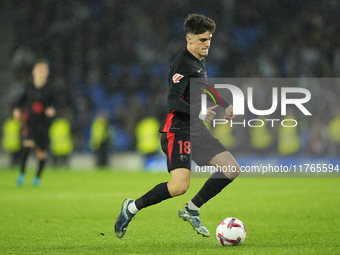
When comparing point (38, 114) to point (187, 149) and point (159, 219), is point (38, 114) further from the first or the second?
point (187, 149)

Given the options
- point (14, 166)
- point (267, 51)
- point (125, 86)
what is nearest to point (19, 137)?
point (14, 166)

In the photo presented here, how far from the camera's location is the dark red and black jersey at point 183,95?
3795 millimetres

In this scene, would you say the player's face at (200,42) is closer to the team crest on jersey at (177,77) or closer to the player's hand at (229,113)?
the team crest on jersey at (177,77)

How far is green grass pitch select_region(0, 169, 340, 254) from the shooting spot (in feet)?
12.1

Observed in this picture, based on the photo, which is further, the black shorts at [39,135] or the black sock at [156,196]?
the black shorts at [39,135]

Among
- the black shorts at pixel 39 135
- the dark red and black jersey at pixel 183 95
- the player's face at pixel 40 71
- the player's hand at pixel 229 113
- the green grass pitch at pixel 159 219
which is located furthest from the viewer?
the player's face at pixel 40 71

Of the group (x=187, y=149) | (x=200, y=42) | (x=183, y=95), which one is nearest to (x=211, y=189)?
(x=187, y=149)

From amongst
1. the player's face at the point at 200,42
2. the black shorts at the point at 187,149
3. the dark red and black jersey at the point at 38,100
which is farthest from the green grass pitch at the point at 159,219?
the player's face at the point at 200,42

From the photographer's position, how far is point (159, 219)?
518cm

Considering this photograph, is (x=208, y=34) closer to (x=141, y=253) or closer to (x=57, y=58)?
(x=141, y=253)

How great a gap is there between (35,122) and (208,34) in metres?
5.06

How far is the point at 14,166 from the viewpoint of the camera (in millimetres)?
12820

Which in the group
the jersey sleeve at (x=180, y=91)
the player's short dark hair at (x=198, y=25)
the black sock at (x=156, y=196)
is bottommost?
the black sock at (x=156, y=196)

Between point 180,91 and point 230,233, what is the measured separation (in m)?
1.12
